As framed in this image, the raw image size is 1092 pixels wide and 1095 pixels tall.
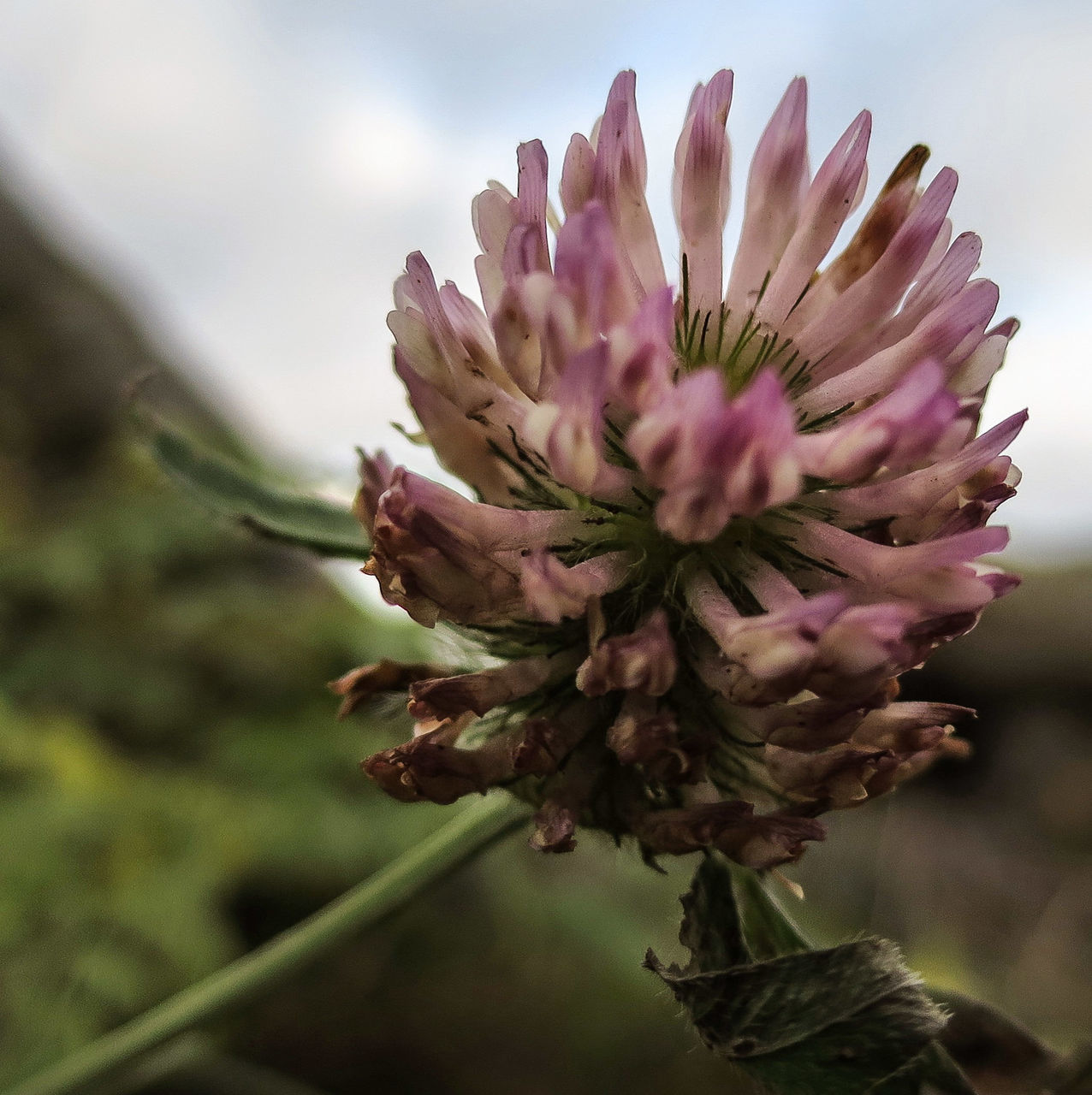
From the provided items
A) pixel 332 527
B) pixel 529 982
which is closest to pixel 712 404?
pixel 332 527

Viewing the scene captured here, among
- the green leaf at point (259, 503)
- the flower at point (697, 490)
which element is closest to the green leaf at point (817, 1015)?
the flower at point (697, 490)

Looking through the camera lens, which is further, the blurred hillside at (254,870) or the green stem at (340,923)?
the blurred hillside at (254,870)

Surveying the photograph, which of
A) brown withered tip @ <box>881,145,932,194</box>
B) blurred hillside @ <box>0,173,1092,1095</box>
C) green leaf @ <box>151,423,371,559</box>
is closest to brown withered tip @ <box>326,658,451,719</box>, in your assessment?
green leaf @ <box>151,423,371,559</box>

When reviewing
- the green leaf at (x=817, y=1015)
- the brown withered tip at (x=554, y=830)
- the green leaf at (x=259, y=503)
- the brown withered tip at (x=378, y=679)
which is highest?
the green leaf at (x=259, y=503)

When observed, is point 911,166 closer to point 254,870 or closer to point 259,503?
point 259,503

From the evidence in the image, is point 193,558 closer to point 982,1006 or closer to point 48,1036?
point 48,1036

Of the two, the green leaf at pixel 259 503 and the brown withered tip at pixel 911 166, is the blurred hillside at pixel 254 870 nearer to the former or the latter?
the green leaf at pixel 259 503
